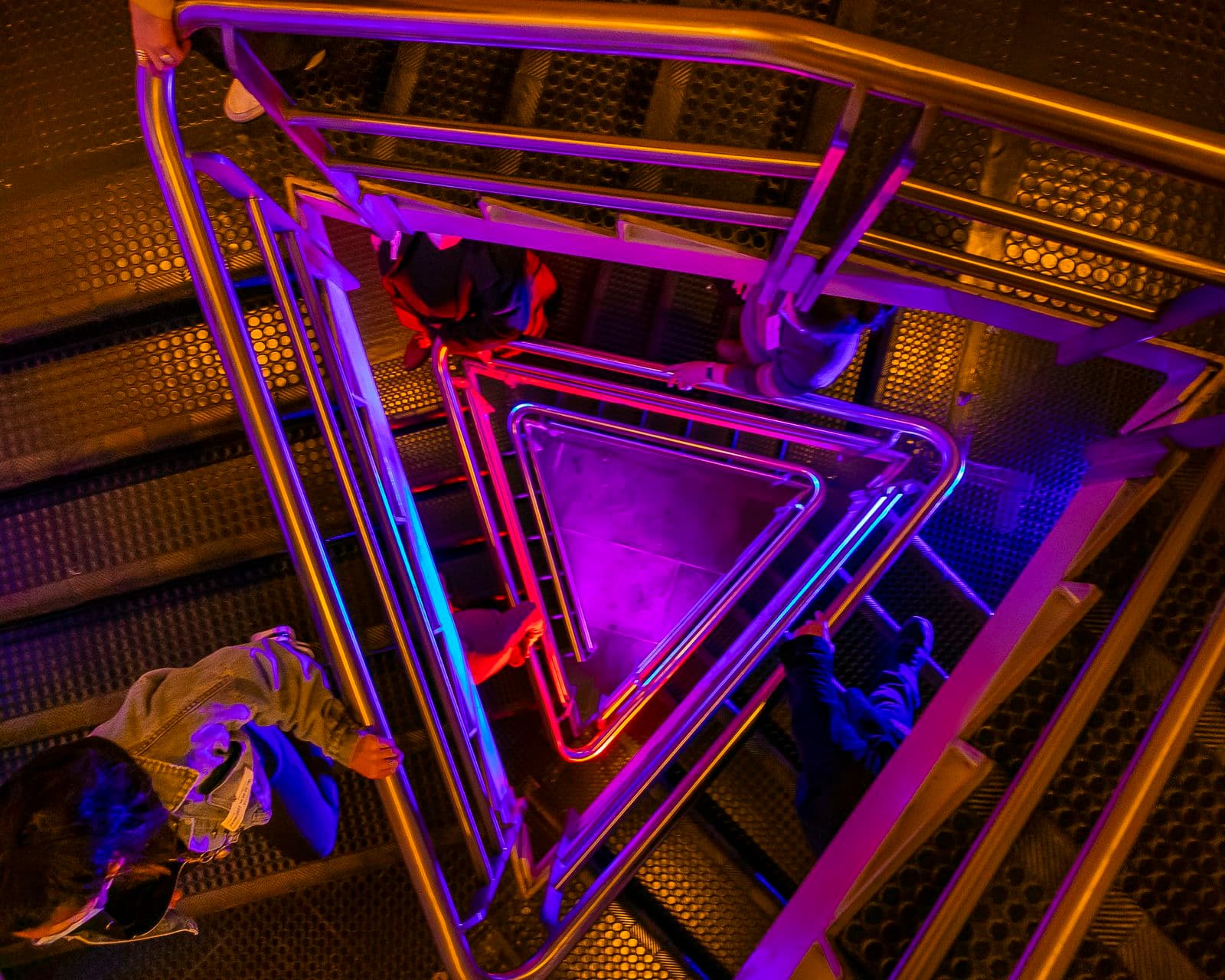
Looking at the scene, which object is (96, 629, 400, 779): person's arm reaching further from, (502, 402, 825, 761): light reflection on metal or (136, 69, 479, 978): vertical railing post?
(502, 402, 825, 761): light reflection on metal

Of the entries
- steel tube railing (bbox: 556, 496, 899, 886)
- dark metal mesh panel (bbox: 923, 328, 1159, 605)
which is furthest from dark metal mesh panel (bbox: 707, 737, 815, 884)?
dark metal mesh panel (bbox: 923, 328, 1159, 605)

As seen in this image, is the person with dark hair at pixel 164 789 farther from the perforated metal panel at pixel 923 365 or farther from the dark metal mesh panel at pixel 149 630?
the perforated metal panel at pixel 923 365

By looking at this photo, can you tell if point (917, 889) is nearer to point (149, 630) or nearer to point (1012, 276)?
point (1012, 276)

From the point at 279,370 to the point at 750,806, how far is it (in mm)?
2496

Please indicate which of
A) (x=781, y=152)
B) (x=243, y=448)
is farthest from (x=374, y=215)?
(x=781, y=152)

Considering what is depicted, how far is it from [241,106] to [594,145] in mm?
1433

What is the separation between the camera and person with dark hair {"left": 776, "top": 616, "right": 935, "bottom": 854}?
2213 millimetres

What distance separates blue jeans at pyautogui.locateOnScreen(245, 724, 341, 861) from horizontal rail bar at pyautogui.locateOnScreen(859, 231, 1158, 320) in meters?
2.00

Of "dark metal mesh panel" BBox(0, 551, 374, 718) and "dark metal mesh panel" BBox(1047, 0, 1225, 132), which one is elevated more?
"dark metal mesh panel" BBox(1047, 0, 1225, 132)

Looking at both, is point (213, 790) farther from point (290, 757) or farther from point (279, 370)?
point (279, 370)

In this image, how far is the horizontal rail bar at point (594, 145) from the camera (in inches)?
50.9

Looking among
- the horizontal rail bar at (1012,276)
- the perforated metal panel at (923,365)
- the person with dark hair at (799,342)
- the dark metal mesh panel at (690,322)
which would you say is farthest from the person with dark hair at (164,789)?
the perforated metal panel at (923,365)

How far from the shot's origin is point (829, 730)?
2291 mm

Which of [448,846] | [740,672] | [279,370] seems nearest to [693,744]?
[740,672]
